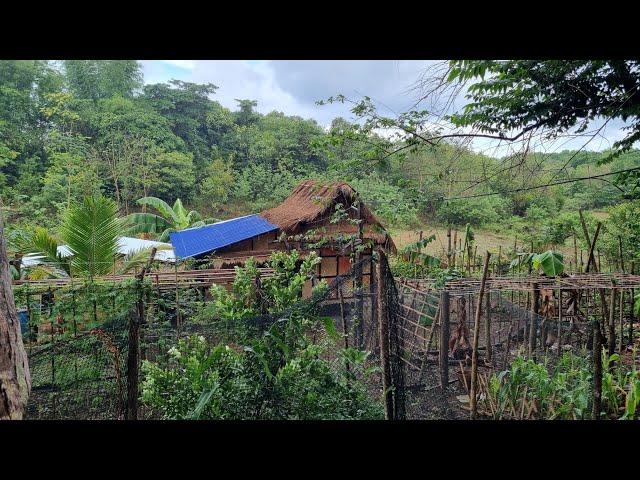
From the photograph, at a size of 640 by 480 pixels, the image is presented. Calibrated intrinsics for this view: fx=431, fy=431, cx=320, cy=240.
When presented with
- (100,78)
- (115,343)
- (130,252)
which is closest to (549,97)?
(115,343)

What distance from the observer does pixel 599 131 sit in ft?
10.5

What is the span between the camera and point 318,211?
214 inches

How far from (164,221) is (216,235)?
299 centimetres

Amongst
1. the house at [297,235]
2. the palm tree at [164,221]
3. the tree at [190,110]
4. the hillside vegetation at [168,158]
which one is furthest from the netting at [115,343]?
the tree at [190,110]

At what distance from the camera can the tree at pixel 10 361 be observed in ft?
6.16

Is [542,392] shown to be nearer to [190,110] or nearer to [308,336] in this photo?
[308,336]

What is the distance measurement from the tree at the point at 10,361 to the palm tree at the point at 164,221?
5803mm

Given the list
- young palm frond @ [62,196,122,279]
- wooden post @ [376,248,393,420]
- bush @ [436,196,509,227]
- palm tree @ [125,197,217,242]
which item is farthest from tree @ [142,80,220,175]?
wooden post @ [376,248,393,420]

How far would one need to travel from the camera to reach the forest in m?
2.34

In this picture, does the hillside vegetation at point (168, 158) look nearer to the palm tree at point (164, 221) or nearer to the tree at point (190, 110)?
the tree at point (190, 110)

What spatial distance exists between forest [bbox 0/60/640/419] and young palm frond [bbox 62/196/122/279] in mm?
13
